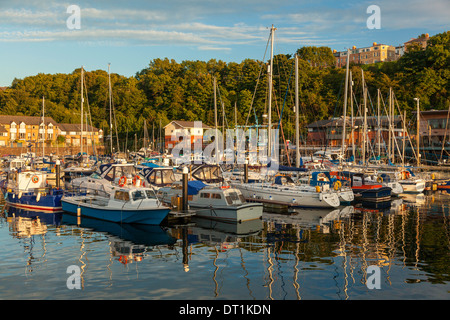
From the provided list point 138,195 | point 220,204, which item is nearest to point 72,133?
point 138,195

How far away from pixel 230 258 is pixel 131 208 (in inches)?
381

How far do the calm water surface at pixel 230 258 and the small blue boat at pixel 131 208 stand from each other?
623 millimetres

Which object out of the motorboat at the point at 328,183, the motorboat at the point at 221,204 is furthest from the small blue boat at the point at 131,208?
the motorboat at the point at 328,183

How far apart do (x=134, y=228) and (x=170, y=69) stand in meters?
121

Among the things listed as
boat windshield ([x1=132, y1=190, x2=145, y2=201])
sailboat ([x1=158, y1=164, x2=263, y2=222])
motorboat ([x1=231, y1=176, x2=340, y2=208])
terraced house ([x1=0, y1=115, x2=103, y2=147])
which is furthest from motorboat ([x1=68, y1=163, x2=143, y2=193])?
terraced house ([x1=0, y1=115, x2=103, y2=147])

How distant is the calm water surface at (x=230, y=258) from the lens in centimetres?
1619

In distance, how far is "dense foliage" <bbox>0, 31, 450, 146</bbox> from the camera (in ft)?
331

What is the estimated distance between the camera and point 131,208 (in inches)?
1101

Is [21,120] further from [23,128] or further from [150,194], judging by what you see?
[150,194]

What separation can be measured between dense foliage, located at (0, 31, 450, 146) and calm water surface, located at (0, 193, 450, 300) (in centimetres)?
5574

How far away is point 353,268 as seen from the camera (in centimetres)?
1892
